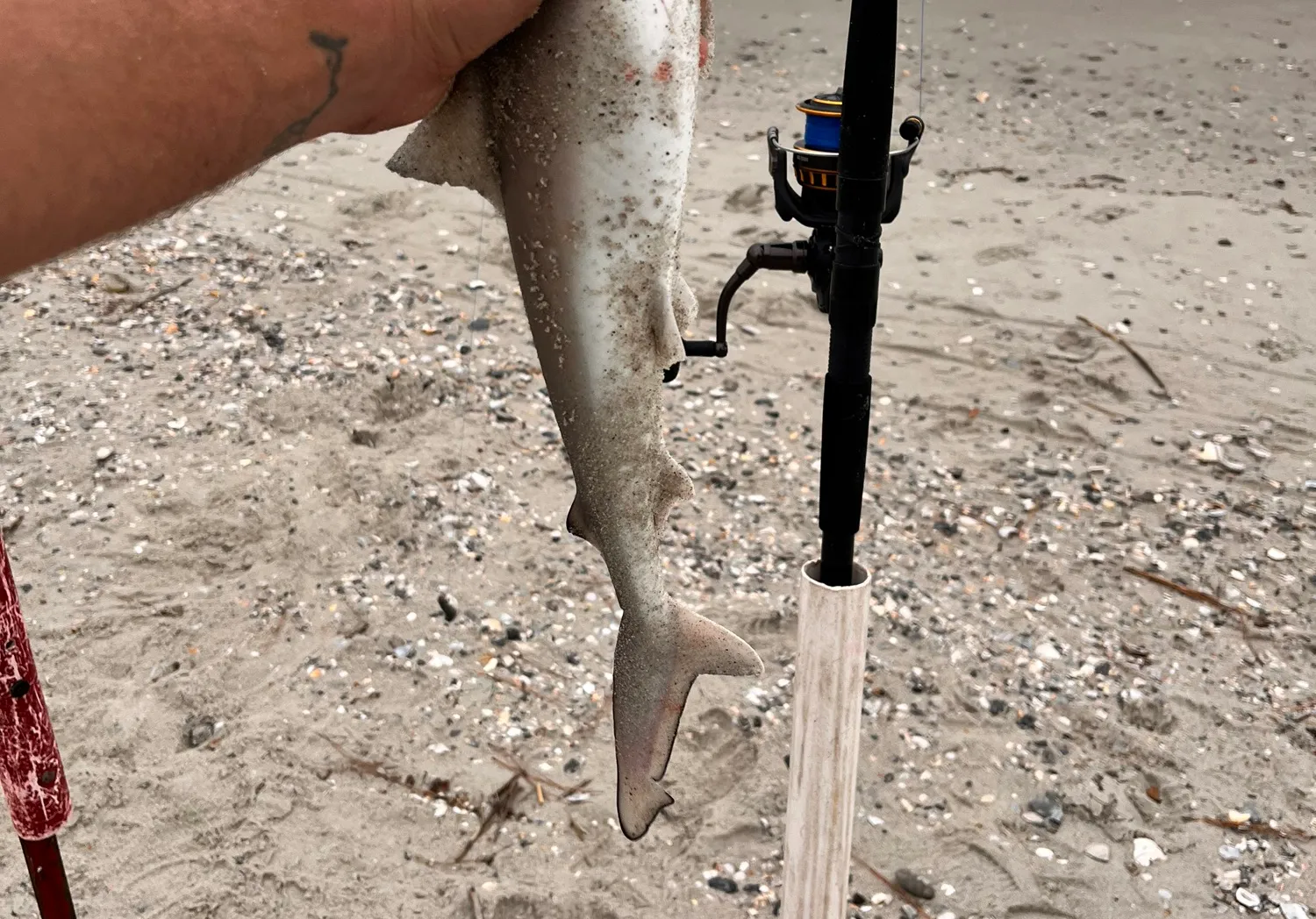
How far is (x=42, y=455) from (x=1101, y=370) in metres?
4.51

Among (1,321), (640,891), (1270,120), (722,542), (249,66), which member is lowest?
(640,891)

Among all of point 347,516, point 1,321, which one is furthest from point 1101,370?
point 1,321

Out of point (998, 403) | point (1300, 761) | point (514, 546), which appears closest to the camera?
point (1300, 761)

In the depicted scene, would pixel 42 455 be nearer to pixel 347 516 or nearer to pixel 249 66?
pixel 347 516

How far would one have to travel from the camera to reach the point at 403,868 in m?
3.09

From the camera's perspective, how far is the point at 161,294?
→ 19.6ft

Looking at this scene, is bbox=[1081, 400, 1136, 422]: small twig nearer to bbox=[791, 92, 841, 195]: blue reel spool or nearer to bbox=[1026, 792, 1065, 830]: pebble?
bbox=[1026, 792, 1065, 830]: pebble

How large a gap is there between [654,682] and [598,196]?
80 centimetres

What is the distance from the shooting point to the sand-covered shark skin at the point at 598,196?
123cm

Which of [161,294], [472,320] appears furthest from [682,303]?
[161,294]

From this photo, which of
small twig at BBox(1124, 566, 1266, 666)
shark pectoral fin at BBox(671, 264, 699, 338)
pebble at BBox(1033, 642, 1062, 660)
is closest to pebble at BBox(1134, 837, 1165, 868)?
pebble at BBox(1033, 642, 1062, 660)

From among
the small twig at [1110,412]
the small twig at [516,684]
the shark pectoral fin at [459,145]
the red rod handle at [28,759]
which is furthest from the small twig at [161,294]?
the shark pectoral fin at [459,145]

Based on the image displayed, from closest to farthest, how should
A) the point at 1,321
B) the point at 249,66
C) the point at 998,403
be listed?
the point at 249,66 → the point at 998,403 → the point at 1,321

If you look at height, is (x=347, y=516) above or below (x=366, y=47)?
below
